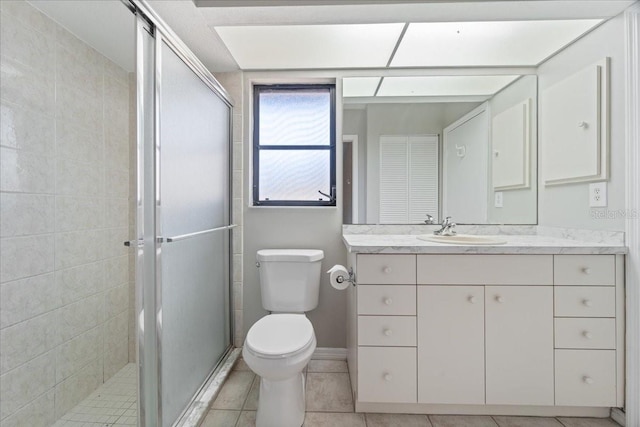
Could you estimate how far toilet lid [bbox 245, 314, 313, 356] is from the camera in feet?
4.37

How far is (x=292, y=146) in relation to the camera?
7.08 feet

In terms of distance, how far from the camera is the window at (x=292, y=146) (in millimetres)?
2150

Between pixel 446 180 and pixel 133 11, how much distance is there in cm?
188

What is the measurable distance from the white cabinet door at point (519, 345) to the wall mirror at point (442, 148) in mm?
694

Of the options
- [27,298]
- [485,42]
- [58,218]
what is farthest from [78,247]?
[485,42]

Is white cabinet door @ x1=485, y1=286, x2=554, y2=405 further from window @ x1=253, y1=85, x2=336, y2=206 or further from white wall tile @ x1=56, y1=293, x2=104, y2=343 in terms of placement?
white wall tile @ x1=56, y1=293, x2=104, y2=343

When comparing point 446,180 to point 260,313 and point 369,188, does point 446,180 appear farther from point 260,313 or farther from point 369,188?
point 260,313

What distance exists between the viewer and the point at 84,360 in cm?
153

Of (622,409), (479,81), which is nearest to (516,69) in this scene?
(479,81)

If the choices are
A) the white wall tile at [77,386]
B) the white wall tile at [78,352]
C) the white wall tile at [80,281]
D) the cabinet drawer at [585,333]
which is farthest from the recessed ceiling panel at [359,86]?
the white wall tile at [77,386]

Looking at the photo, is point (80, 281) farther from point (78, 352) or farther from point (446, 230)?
point (446, 230)

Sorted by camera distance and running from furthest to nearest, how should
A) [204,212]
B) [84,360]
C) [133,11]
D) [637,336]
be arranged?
1. [204,212]
2. [84,360]
3. [637,336]
4. [133,11]

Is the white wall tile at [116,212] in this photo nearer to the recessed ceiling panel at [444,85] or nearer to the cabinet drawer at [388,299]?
the cabinet drawer at [388,299]

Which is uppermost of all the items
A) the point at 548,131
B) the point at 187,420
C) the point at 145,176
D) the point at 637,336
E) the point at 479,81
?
the point at 479,81
